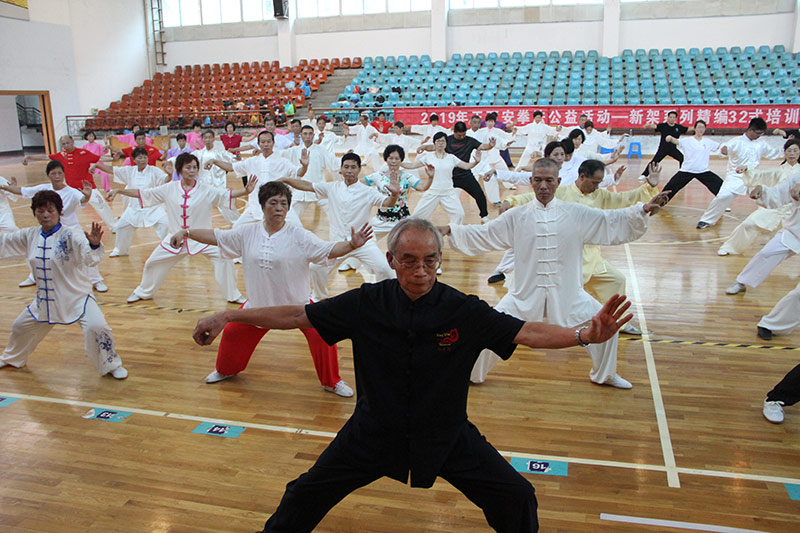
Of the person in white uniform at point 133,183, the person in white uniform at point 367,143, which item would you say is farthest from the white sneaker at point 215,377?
the person in white uniform at point 367,143

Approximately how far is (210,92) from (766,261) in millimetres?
26193

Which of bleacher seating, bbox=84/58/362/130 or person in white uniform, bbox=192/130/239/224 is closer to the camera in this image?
person in white uniform, bbox=192/130/239/224

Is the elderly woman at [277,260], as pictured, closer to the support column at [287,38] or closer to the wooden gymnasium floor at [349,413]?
the wooden gymnasium floor at [349,413]

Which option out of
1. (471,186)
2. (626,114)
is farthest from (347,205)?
(626,114)

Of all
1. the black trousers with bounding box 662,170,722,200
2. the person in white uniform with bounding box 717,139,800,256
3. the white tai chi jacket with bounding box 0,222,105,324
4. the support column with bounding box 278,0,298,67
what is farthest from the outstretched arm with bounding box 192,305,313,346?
the support column with bounding box 278,0,298,67

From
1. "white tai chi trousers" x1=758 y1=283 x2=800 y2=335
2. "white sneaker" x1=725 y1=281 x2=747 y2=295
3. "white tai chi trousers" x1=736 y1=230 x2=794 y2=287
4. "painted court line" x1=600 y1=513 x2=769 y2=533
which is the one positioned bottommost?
"painted court line" x1=600 y1=513 x2=769 y2=533

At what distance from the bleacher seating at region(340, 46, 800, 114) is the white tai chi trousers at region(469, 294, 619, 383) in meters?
19.5

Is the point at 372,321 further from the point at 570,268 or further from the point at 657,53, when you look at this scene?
the point at 657,53

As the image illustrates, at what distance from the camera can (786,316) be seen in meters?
5.66

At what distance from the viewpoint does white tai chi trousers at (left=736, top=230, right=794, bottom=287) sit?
6.55 m

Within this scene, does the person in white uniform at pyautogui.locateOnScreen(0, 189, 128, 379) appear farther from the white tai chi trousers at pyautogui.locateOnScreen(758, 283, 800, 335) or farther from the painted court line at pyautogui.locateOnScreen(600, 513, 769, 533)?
the white tai chi trousers at pyautogui.locateOnScreen(758, 283, 800, 335)

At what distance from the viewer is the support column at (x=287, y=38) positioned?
93.7ft

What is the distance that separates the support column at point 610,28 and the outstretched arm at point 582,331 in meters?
25.5

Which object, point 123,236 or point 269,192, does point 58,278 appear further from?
point 123,236
